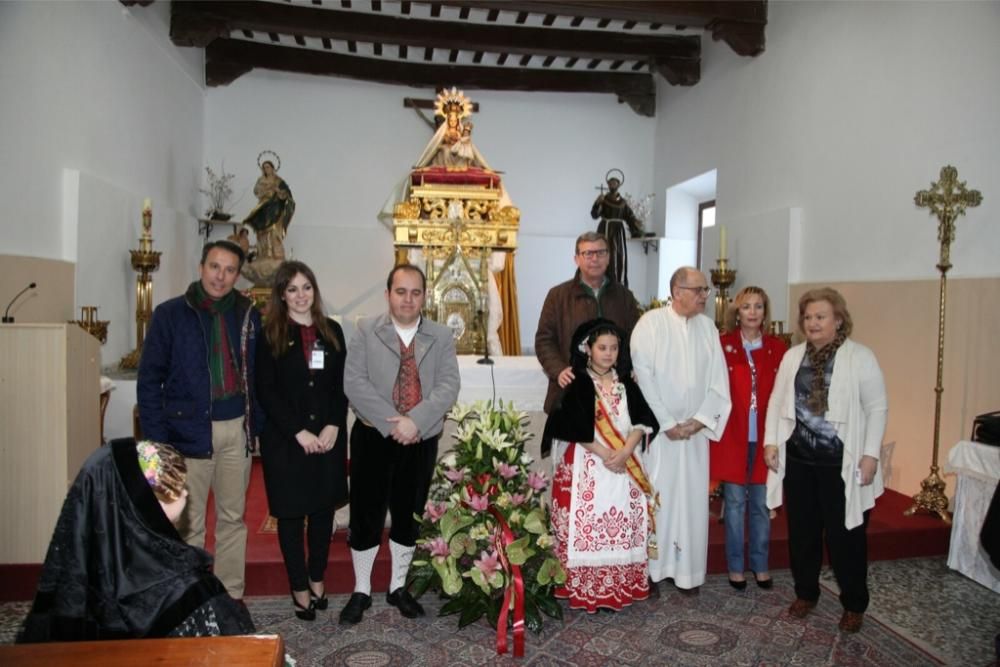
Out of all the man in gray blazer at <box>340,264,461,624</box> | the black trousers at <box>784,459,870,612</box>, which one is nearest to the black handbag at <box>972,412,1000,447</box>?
the black trousers at <box>784,459,870,612</box>

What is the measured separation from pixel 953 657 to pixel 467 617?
1820 mm

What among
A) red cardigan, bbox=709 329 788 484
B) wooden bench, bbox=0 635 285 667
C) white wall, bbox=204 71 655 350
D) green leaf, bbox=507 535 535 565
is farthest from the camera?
white wall, bbox=204 71 655 350

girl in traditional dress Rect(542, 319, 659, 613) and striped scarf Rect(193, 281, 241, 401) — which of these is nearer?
striped scarf Rect(193, 281, 241, 401)

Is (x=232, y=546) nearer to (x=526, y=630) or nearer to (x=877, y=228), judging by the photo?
(x=526, y=630)

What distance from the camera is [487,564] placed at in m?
2.59

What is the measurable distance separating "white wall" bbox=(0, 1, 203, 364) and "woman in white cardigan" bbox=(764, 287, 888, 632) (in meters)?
4.27

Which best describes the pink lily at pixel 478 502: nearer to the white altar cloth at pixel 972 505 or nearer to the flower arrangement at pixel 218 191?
the white altar cloth at pixel 972 505

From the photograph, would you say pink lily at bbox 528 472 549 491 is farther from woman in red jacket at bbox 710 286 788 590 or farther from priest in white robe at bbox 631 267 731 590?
woman in red jacket at bbox 710 286 788 590

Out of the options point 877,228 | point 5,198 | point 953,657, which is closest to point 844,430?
point 953,657

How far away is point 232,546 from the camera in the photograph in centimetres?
262

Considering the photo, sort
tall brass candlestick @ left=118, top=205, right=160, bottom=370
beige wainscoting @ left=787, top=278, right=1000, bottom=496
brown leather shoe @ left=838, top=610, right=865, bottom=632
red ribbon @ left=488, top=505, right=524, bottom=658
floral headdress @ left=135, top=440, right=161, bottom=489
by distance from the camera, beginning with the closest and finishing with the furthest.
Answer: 1. floral headdress @ left=135, top=440, right=161, bottom=489
2. red ribbon @ left=488, top=505, right=524, bottom=658
3. brown leather shoe @ left=838, top=610, right=865, bottom=632
4. beige wainscoting @ left=787, top=278, right=1000, bottom=496
5. tall brass candlestick @ left=118, top=205, right=160, bottom=370

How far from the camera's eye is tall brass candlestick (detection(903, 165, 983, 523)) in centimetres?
373

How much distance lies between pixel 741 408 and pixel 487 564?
1.34 metres

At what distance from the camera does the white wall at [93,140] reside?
404 cm
